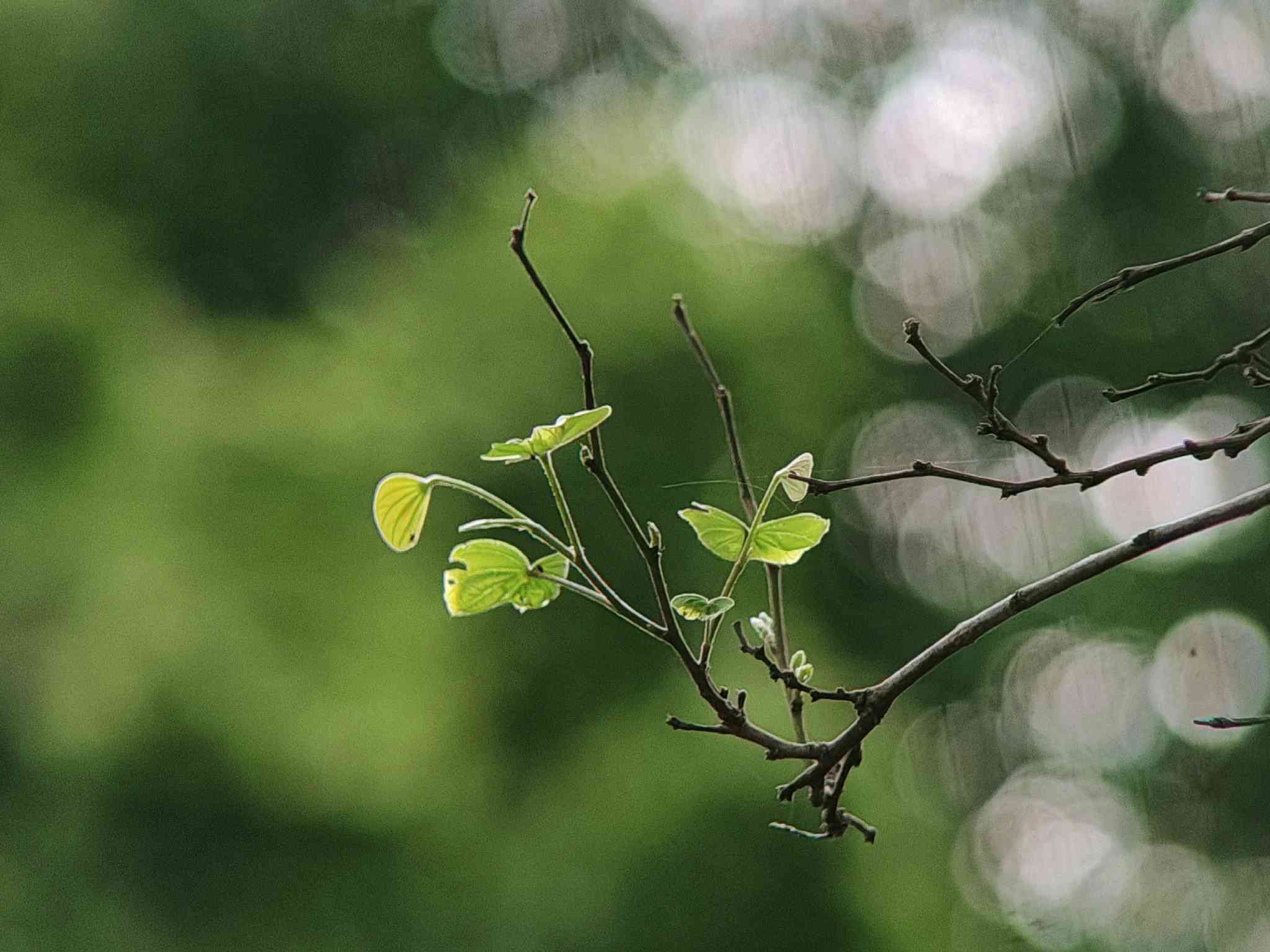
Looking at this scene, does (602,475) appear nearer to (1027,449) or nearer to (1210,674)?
(1027,449)

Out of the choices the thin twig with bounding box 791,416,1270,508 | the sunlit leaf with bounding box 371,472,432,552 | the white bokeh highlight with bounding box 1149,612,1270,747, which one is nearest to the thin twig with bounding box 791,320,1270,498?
the thin twig with bounding box 791,416,1270,508

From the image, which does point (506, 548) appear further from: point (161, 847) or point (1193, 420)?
point (161, 847)

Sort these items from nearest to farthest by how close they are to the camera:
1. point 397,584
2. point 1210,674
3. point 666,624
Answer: point 666,624 < point 1210,674 < point 397,584

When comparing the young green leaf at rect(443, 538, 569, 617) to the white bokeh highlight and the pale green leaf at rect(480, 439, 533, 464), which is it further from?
the white bokeh highlight

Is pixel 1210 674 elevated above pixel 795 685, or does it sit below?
below

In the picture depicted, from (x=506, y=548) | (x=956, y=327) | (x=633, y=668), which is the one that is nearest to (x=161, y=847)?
(x=633, y=668)

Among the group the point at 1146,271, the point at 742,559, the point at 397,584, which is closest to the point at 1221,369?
the point at 1146,271
